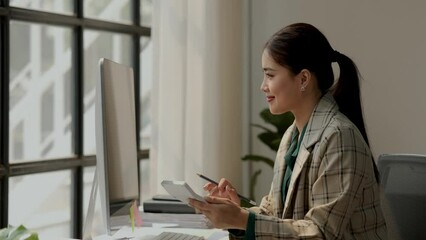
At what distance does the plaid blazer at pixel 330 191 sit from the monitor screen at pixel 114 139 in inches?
17.2

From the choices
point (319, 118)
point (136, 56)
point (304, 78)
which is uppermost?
point (136, 56)

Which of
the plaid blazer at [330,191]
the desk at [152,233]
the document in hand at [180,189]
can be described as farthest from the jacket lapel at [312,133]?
the desk at [152,233]

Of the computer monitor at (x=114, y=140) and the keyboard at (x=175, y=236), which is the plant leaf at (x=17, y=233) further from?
the keyboard at (x=175, y=236)

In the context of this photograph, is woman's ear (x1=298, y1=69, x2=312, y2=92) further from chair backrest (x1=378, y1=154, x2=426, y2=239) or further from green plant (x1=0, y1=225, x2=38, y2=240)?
green plant (x1=0, y1=225, x2=38, y2=240)

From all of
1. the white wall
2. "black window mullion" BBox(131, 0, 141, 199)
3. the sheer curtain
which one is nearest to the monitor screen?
the sheer curtain

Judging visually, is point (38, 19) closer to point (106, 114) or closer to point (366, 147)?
point (106, 114)

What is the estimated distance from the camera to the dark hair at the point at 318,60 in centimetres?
193

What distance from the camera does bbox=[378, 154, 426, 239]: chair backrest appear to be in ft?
6.97

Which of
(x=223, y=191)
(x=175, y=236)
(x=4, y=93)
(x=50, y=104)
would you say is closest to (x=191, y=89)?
(x=50, y=104)

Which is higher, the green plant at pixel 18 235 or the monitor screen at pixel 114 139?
the monitor screen at pixel 114 139

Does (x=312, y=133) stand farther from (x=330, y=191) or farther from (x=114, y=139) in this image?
(x=114, y=139)

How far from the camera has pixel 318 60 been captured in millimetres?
1957

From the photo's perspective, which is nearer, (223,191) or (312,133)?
(312,133)

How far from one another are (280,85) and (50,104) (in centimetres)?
136
